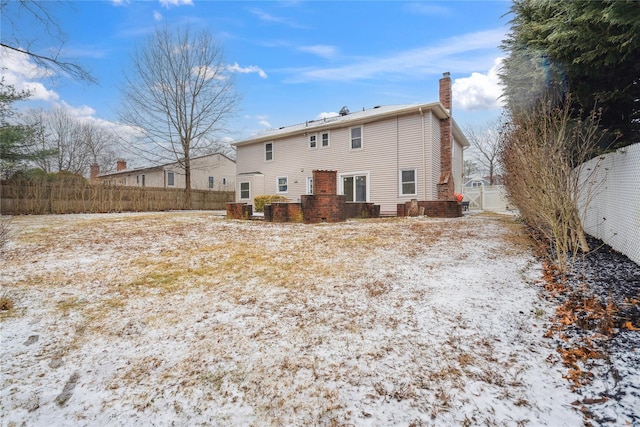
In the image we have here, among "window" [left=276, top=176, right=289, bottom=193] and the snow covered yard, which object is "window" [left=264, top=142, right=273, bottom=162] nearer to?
"window" [left=276, top=176, right=289, bottom=193]

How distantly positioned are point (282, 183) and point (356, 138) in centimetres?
495

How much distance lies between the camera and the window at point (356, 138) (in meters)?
14.4

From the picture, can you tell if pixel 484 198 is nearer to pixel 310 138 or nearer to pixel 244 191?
pixel 310 138

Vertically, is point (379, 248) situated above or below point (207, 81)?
below

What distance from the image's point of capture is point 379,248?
17.5ft

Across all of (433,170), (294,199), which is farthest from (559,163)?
(294,199)

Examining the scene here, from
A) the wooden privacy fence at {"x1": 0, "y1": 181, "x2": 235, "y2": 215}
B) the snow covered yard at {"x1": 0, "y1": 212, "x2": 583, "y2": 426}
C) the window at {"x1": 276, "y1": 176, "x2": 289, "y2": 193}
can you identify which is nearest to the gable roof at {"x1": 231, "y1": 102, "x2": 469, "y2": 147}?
the window at {"x1": 276, "y1": 176, "x2": 289, "y2": 193}

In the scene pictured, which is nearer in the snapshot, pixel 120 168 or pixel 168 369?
pixel 168 369

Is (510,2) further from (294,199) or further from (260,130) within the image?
(260,130)

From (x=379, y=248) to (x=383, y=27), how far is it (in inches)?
259

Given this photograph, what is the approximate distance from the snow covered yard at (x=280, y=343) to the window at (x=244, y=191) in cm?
1312

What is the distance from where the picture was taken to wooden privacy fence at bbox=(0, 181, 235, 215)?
42.5 ft

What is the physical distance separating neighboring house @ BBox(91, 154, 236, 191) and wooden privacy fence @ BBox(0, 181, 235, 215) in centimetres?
706

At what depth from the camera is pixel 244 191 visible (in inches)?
706
